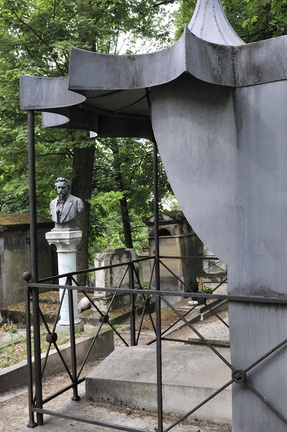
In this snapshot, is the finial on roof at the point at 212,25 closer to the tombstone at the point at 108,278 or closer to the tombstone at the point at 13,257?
the tombstone at the point at 108,278

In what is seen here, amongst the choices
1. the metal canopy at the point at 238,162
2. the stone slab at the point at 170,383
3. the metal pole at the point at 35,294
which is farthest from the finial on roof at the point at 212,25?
the stone slab at the point at 170,383

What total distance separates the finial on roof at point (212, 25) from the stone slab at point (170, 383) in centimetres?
289

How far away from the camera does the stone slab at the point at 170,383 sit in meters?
3.87

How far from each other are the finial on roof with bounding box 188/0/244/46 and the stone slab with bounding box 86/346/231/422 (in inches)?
114

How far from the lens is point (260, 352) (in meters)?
3.26

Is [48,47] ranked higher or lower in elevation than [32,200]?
higher

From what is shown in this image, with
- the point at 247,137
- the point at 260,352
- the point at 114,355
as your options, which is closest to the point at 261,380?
the point at 260,352

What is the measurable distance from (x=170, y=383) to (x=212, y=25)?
10.4 ft

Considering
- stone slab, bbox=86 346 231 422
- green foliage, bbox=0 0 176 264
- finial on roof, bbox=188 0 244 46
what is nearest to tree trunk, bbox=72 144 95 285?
green foliage, bbox=0 0 176 264

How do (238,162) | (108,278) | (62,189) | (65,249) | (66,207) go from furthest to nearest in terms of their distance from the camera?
(108,278) < (62,189) < (66,207) < (65,249) < (238,162)

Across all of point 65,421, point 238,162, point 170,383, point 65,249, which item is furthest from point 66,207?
point 238,162

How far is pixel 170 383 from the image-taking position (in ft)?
13.3

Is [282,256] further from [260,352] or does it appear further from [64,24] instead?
[64,24]

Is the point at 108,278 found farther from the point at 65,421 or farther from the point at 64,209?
the point at 65,421
